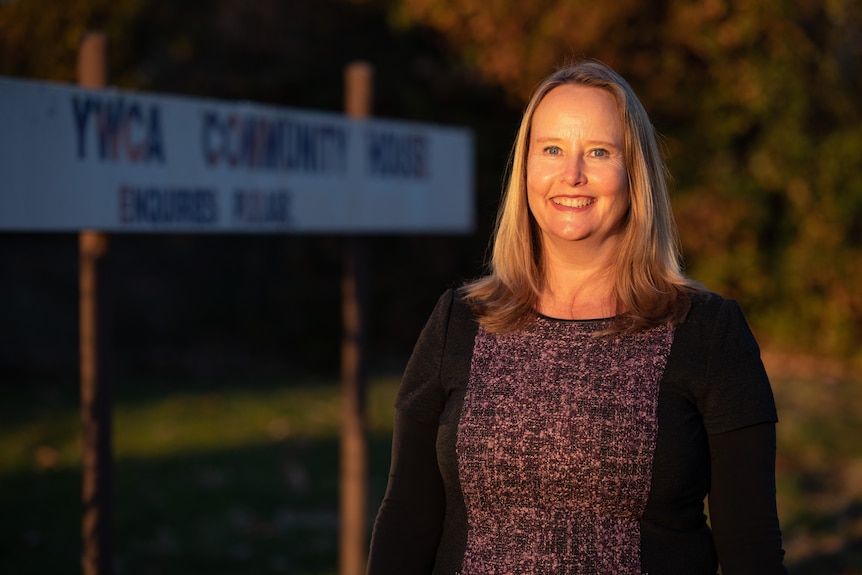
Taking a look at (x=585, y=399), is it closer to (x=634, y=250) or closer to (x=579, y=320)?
(x=579, y=320)

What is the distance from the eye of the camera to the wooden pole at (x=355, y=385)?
5453mm

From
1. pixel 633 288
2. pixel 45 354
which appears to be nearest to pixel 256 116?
pixel 633 288

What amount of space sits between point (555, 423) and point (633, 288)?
0.34m

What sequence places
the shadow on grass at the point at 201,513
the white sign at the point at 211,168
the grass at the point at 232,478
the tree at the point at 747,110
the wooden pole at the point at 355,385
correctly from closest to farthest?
the white sign at the point at 211,168 < the wooden pole at the point at 355,385 < the shadow on grass at the point at 201,513 < the grass at the point at 232,478 < the tree at the point at 747,110

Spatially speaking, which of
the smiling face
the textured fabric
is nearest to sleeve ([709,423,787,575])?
the textured fabric

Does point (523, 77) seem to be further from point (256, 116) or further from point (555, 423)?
point (555, 423)

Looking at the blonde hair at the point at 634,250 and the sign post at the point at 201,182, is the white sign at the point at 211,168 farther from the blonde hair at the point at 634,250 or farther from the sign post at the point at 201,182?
the blonde hair at the point at 634,250

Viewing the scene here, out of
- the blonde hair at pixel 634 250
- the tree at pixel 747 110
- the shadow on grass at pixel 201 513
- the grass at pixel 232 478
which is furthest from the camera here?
the tree at pixel 747 110

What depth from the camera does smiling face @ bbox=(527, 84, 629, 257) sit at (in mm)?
2484

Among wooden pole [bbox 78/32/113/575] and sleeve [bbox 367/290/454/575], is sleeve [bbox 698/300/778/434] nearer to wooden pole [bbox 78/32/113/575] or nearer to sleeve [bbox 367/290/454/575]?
sleeve [bbox 367/290/454/575]

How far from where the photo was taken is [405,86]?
41.0 ft

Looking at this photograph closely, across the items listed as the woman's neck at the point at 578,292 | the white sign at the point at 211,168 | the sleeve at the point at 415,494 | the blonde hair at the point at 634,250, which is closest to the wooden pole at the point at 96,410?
the white sign at the point at 211,168

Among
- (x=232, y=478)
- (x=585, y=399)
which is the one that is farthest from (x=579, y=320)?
(x=232, y=478)

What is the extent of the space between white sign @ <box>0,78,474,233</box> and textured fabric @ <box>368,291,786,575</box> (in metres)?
1.72
